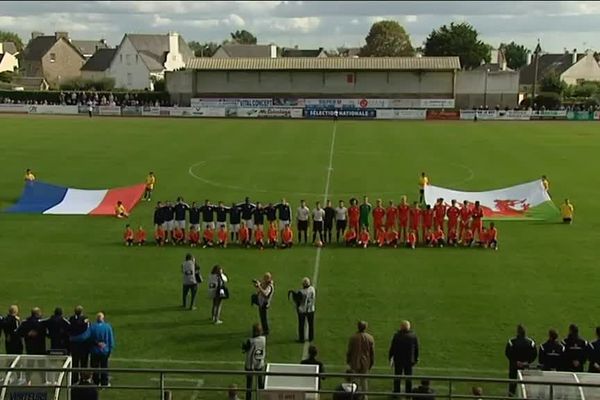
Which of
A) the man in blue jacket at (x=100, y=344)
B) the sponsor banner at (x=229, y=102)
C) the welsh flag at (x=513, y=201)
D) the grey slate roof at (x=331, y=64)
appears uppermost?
the grey slate roof at (x=331, y=64)

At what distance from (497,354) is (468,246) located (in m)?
7.96

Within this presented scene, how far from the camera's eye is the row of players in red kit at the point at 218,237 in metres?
21.3

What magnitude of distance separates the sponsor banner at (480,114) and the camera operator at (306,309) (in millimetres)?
53591

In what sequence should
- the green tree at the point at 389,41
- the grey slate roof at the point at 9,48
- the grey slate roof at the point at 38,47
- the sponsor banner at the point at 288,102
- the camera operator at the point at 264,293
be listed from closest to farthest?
the camera operator at the point at 264,293, the sponsor banner at the point at 288,102, the grey slate roof at the point at 38,47, the green tree at the point at 389,41, the grey slate roof at the point at 9,48

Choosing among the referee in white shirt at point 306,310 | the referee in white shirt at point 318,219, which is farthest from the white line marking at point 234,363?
the referee in white shirt at point 318,219

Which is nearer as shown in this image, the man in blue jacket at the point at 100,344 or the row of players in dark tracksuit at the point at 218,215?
the man in blue jacket at the point at 100,344

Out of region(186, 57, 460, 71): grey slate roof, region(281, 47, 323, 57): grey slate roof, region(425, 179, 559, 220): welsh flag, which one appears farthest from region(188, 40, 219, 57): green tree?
region(425, 179, 559, 220): welsh flag

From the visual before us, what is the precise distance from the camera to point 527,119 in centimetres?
6506

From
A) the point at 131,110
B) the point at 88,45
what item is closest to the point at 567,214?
the point at 131,110

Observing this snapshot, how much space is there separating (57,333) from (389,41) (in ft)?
371

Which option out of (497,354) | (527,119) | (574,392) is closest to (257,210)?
(497,354)

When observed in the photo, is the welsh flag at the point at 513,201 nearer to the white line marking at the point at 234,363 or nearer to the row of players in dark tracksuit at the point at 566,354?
the white line marking at the point at 234,363

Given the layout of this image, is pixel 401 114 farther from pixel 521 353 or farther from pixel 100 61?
pixel 100 61

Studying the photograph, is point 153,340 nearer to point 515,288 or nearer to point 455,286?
point 455,286
